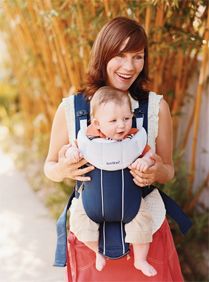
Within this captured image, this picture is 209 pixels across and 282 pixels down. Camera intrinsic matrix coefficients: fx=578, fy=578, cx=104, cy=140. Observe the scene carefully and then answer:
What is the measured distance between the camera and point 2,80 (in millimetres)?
6168

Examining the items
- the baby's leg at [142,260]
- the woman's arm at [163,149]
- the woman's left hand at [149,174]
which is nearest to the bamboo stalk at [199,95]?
the woman's arm at [163,149]

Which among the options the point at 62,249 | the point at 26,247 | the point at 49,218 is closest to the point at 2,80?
the point at 49,218

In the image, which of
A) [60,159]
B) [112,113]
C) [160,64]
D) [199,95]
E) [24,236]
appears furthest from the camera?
[24,236]

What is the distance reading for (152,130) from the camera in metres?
2.13

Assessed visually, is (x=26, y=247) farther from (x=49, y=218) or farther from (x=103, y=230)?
(x=103, y=230)

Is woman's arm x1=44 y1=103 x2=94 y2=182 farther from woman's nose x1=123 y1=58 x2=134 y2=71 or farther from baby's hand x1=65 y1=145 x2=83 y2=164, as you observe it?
woman's nose x1=123 y1=58 x2=134 y2=71

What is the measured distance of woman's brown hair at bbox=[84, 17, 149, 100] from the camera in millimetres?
1997

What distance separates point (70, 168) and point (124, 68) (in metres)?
0.40

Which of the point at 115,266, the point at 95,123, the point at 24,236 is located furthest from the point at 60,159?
the point at 24,236

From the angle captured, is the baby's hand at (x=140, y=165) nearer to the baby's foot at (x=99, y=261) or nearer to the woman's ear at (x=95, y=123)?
the woman's ear at (x=95, y=123)

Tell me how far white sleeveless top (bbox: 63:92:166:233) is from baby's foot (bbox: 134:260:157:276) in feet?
0.44

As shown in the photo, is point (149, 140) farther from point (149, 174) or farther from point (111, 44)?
point (111, 44)

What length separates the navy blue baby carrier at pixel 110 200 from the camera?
1.96m

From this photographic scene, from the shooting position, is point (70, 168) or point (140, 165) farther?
point (70, 168)
